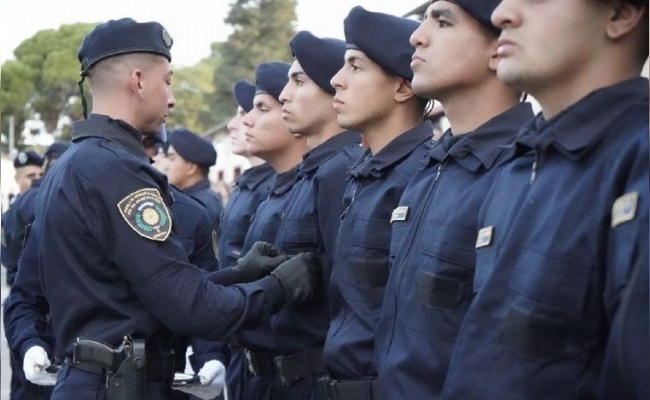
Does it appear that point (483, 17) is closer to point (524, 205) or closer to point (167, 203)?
point (524, 205)

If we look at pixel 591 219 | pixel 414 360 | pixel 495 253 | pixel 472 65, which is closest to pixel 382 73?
pixel 472 65

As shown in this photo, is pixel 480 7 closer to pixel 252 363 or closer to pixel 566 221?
pixel 566 221

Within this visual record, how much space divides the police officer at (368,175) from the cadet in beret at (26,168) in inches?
341

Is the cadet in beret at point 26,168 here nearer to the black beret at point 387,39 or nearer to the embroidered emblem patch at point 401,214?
the black beret at point 387,39

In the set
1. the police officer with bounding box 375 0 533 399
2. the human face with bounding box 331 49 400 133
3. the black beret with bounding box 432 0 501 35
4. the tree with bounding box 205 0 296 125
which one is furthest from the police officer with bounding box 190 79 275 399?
the tree with bounding box 205 0 296 125

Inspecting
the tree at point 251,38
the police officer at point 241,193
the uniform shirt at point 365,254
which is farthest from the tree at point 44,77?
the tree at point 251,38

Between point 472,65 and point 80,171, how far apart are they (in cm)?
166

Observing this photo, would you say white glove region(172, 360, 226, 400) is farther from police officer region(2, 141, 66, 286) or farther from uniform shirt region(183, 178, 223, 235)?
uniform shirt region(183, 178, 223, 235)

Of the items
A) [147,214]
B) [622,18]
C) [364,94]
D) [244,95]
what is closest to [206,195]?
[244,95]

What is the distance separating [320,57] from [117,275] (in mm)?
1763

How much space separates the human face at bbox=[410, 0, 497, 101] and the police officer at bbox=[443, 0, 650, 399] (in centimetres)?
94

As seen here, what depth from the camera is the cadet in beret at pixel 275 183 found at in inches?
217

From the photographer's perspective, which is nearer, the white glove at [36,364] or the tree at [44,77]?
the white glove at [36,364]

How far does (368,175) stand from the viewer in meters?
4.38
